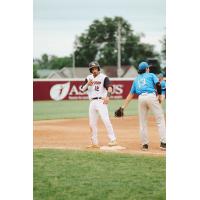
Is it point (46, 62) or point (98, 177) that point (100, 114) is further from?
Result: point (98, 177)

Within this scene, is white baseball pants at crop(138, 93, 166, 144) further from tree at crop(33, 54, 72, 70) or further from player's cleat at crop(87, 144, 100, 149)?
tree at crop(33, 54, 72, 70)

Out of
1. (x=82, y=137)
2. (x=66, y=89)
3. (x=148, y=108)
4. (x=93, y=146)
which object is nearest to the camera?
(x=148, y=108)

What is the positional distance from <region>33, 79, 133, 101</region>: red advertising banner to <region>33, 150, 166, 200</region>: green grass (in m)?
13.7

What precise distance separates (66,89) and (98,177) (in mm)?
18203

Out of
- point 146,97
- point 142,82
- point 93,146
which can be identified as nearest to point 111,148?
point 93,146

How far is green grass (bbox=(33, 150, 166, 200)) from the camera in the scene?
5.95 meters

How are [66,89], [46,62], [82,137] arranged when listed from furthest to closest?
[66,89], [82,137], [46,62]

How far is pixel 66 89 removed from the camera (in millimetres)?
24609

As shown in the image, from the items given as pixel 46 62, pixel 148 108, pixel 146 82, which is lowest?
pixel 148 108

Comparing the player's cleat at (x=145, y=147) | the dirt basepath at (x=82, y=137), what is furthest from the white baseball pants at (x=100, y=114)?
the player's cleat at (x=145, y=147)

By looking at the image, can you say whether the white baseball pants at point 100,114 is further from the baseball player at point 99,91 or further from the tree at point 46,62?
the tree at point 46,62

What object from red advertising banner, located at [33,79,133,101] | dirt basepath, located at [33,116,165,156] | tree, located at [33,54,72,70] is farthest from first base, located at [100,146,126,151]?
red advertising banner, located at [33,79,133,101]

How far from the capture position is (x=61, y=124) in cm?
1330
